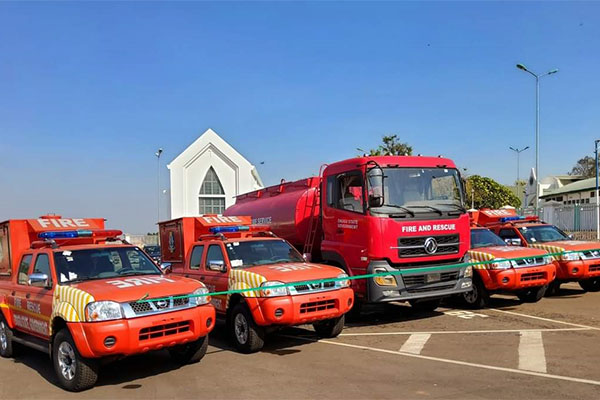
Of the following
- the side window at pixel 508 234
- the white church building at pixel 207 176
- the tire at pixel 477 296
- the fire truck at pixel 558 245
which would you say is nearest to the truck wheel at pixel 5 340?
the tire at pixel 477 296

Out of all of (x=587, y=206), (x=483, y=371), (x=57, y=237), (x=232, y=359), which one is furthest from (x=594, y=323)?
(x=587, y=206)

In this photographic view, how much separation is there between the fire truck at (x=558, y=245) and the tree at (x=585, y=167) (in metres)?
75.9

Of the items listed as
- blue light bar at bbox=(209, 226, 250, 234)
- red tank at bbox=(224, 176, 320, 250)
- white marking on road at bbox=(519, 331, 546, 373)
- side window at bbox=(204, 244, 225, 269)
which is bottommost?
white marking on road at bbox=(519, 331, 546, 373)

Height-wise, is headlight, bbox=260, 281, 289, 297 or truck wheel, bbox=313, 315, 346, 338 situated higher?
headlight, bbox=260, 281, 289, 297

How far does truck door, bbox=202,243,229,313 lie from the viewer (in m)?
9.01

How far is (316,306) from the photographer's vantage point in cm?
820

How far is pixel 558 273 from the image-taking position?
41.5ft

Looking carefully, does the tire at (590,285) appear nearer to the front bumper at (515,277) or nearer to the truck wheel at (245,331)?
the front bumper at (515,277)

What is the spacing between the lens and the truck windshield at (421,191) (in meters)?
9.94

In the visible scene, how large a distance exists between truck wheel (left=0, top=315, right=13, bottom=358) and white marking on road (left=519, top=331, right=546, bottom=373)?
758 centimetres

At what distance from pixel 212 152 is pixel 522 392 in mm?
40844

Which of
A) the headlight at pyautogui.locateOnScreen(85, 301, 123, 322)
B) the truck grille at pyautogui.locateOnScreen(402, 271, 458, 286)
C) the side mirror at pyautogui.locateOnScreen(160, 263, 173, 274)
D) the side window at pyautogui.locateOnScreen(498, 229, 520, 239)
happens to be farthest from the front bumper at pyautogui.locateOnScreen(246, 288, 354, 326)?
the side window at pyautogui.locateOnScreen(498, 229, 520, 239)

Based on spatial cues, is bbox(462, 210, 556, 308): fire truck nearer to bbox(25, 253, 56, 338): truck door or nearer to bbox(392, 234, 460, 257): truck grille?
bbox(392, 234, 460, 257): truck grille

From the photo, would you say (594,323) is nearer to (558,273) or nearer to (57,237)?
(558,273)
